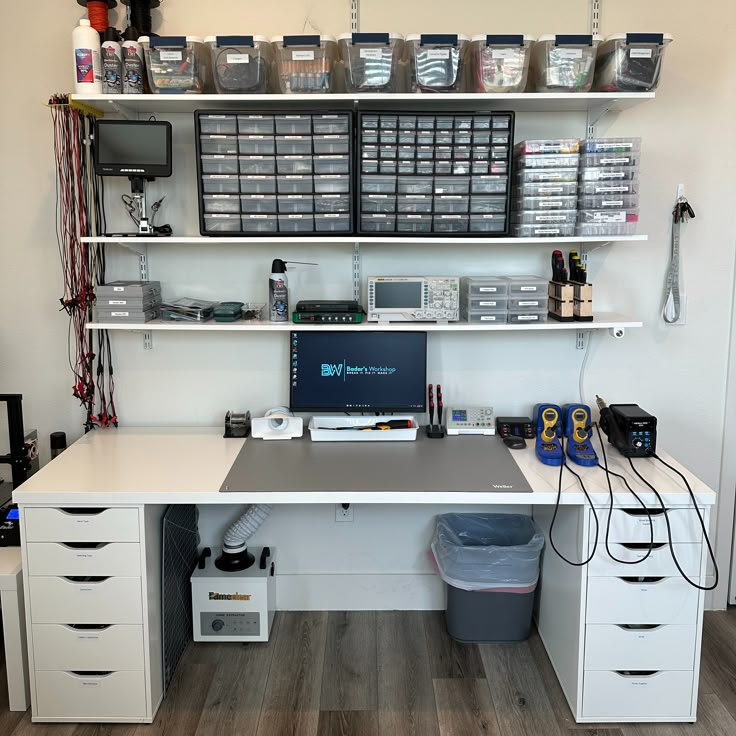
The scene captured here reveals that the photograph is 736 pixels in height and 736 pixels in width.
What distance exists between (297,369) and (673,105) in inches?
66.2

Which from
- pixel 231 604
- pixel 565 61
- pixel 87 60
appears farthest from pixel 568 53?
pixel 231 604

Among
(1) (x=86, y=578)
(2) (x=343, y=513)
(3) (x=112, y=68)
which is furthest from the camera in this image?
(2) (x=343, y=513)

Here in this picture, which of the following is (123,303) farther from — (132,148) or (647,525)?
(647,525)

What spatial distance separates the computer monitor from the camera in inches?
118

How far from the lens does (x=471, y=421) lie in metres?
3.01

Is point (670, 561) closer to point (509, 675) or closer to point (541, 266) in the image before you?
point (509, 675)

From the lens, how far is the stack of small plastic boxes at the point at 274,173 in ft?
8.78

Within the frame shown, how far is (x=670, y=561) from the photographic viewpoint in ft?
8.09

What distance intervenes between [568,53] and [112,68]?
1.50 m

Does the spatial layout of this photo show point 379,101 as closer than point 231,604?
Yes

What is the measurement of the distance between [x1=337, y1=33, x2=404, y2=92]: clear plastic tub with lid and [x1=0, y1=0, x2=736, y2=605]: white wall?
0.99 ft

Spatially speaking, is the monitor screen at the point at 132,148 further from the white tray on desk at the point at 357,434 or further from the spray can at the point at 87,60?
the white tray on desk at the point at 357,434

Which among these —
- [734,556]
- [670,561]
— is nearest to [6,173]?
[670,561]

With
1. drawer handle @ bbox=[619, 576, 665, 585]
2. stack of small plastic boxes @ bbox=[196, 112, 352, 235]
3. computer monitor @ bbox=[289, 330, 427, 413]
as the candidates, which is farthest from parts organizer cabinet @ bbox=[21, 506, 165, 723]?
drawer handle @ bbox=[619, 576, 665, 585]
